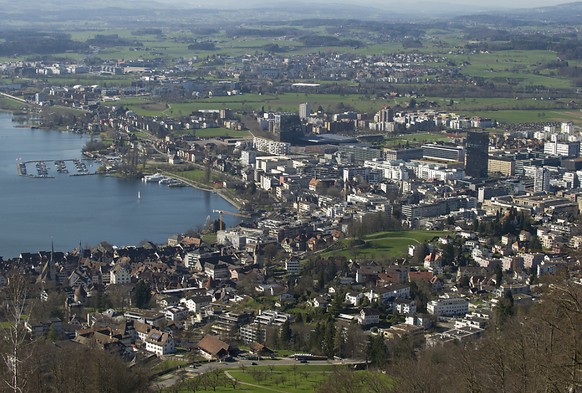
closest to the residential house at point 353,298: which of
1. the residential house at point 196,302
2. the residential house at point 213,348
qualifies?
the residential house at point 196,302

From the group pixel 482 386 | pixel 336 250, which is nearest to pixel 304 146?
pixel 336 250

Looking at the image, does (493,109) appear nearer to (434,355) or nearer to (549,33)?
(434,355)

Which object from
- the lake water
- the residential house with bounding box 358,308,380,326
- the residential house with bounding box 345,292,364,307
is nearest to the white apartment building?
the residential house with bounding box 358,308,380,326

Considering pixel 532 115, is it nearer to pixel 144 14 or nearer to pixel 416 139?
pixel 416 139

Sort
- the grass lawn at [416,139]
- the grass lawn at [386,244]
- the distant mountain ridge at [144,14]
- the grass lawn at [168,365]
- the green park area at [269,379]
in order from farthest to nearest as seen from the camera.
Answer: the distant mountain ridge at [144,14]
the grass lawn at [416,139]
the grass lawn at [386,244]
the grass lawn at [168,365]
the green park area at [269,379]

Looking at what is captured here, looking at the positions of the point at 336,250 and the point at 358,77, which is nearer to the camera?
the point at 336,250

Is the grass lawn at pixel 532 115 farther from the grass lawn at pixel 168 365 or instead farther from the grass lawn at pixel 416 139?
the grass lawn at pixel 168 365
